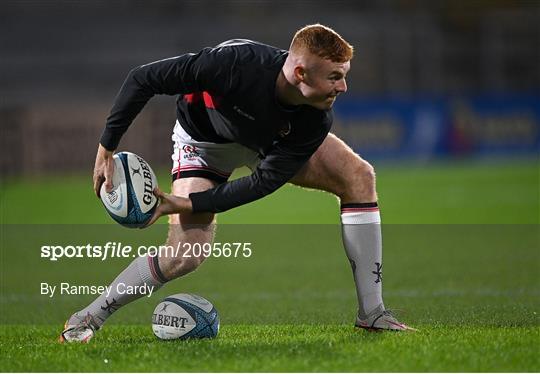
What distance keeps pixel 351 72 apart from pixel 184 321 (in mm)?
18975

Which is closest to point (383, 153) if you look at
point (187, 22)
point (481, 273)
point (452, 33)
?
→ point (452, 33)

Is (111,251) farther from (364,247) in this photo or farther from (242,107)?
(242,107)

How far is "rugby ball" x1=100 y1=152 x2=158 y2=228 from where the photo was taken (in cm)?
504

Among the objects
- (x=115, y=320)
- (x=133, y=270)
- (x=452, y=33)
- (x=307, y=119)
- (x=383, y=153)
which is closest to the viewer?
(x=307, y=119)

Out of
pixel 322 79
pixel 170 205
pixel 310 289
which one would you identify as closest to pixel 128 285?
pixel 170 205

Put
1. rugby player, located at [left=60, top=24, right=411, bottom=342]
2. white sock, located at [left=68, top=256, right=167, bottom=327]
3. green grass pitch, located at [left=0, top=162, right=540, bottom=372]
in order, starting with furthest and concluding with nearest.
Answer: white sock, located at [left=68, top=256, right=167, bottom=327] < rugby player, located at [left=60, top=24, right=411, bottom=342] < green grass pitch, located at [left=0, top=162, right=540, bottom=372]

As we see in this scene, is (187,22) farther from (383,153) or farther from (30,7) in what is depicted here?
(383,153)

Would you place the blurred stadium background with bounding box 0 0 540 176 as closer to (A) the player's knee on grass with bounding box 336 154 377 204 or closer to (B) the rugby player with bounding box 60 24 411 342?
(B) the rugby player with bounding box 60 24 411 342

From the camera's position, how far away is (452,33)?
24.0 metres

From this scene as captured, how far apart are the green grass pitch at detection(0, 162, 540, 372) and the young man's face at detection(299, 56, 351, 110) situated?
48.6 inches

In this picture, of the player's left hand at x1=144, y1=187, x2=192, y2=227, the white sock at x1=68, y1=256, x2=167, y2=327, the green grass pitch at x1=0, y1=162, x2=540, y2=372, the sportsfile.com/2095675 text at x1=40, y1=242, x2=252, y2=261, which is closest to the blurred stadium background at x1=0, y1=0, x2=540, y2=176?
the green grass pitch at x1=0, y1=162, x2=540, y2=372

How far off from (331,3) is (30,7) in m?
7.64

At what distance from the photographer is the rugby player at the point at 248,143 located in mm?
4805

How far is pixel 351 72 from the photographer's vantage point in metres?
23.7
